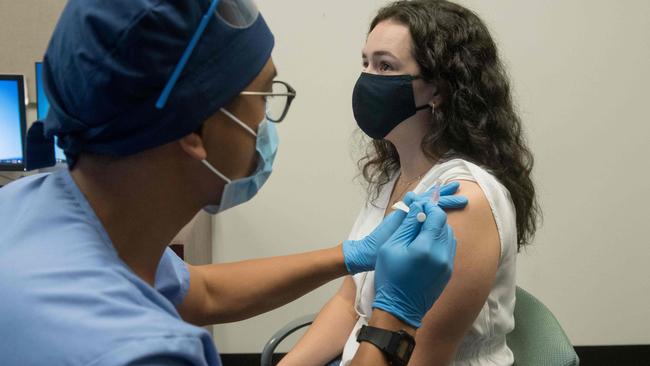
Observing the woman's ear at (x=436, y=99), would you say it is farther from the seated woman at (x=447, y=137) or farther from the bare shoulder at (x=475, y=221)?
the bare shoulder at (x=475, y=221)

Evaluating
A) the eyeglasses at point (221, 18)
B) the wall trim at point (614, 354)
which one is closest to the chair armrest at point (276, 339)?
the eyeglasses at point (221, 18)

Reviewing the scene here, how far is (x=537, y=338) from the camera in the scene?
1269 mm

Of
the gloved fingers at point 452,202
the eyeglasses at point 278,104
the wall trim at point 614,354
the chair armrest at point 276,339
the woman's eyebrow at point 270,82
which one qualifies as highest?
the woman's eyebrow at point 270,82

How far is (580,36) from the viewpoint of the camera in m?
2.52

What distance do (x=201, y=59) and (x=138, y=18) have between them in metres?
0.10

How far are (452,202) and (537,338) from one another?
364 millimetres

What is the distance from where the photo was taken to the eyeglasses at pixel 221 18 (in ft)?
2.49

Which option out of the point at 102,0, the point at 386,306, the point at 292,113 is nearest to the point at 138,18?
the point at 102,0

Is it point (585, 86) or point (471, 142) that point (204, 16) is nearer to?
point (471, 142)

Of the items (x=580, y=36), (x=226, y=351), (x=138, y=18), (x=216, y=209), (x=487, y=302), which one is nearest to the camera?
(x=138, y=18)

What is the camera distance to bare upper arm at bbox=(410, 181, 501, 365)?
1.19 metres

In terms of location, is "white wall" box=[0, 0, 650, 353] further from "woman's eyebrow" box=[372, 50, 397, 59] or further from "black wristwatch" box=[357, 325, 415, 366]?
"black wristwatch" box=[357, 325, 415, 366]

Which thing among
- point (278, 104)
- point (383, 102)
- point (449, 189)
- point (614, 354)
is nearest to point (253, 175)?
point (278, 104)

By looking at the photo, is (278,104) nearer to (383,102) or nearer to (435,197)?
(435,197)
